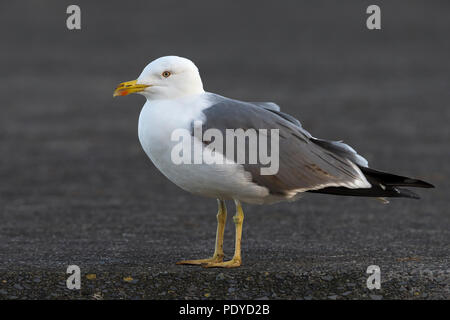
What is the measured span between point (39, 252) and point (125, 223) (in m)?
1.55

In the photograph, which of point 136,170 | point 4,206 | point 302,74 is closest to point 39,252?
point 4,206

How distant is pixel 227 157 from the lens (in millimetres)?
6098

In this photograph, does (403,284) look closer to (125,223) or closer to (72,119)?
(125,223)

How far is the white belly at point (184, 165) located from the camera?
6062mm

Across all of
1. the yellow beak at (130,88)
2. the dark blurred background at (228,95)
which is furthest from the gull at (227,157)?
the dark blurred background at (228,95)

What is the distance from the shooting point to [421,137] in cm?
1310

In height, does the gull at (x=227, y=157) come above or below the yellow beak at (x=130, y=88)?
below

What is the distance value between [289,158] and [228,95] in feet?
29.3

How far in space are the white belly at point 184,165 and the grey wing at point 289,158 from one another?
86 mm

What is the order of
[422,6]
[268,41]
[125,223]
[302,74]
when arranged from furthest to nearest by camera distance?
1. [422,6]
2. [268,41]
3. [302,74]
4. [125,223]

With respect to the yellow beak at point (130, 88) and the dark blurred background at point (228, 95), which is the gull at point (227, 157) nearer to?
the yellow beak at point (130, 88)
